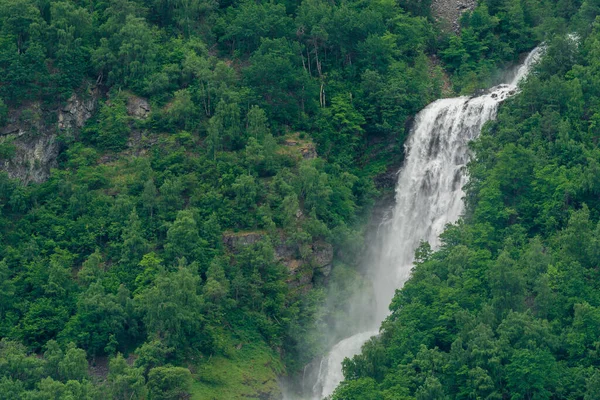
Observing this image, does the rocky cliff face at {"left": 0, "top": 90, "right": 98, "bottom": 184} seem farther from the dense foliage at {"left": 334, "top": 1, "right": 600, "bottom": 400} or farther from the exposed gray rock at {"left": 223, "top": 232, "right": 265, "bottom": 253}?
the dense foliage at {"left": 334, "top": 1, "right": 600, "bottom": 400}

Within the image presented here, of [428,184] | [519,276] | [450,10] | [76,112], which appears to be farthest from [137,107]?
[519,276]

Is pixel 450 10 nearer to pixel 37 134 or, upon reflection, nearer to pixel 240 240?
pixel 240 240

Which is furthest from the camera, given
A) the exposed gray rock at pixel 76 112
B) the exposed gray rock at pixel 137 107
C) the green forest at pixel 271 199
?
the exposed gray rock at pixel 137 107

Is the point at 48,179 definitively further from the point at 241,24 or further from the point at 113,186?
the point at 241,24

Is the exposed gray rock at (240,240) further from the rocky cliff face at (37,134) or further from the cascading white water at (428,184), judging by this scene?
the rocky cliff face at (37,134)

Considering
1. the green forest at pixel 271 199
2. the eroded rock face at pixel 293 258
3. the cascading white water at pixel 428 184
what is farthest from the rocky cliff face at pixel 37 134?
the cascading white water at pixel 428 184
